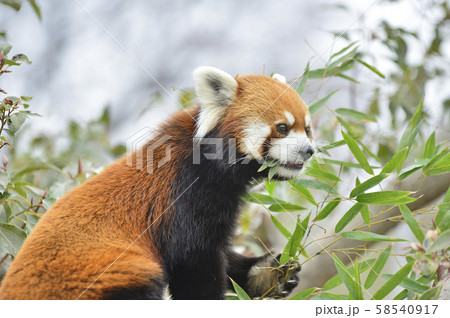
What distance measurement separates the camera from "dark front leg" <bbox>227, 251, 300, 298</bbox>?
2.42 metres

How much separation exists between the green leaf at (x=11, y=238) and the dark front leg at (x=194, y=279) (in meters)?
0.72

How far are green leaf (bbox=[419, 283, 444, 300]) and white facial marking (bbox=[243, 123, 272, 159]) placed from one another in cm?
91

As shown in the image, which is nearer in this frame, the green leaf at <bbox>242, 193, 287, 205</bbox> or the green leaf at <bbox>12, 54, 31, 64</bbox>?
the green leaf at <bbox>12, 54, 31, 64</bbox>

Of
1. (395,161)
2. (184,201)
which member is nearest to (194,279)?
(184,201)

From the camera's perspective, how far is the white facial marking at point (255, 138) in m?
2.15

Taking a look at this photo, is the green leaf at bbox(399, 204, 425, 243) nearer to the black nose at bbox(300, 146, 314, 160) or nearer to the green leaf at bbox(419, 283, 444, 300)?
the green leaf at bbox(419, 283, 444, 300)

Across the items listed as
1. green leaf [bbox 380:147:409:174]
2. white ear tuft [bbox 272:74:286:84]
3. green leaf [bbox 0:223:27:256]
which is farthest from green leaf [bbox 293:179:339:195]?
green leaf [bbox 0:223:27:256]

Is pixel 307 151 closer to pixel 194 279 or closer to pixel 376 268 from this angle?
pixel 376 268

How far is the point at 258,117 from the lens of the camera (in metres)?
2.19

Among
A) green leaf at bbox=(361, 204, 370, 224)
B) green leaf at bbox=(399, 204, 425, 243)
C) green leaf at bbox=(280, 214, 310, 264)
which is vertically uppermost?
green leaf at bbox=(361, 204, 370, 224)

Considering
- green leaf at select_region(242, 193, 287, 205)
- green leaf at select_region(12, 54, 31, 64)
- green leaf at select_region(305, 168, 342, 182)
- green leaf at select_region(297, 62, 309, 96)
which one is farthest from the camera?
green leaf at select_region(297, 62, 309, 96)

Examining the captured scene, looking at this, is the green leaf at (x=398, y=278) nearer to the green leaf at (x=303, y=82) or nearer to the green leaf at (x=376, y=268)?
the green leaf at (x=376, y=268)

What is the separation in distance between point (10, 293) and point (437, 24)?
393cm

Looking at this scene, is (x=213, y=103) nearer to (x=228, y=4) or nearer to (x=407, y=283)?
(x=407, y=283)
